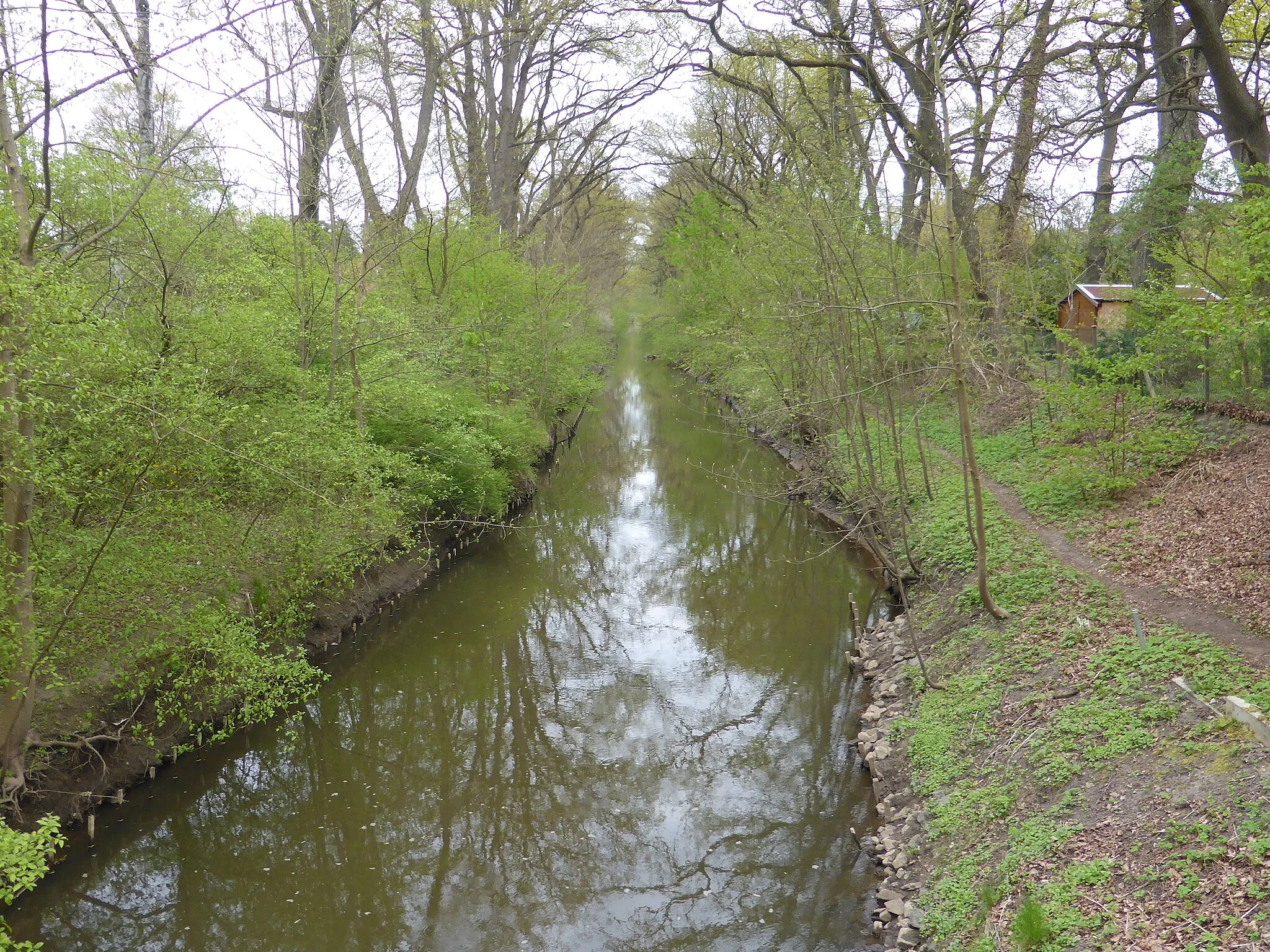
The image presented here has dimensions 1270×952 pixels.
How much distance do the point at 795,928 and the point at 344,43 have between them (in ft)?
43.2

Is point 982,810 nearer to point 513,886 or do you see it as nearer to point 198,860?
point 513,886

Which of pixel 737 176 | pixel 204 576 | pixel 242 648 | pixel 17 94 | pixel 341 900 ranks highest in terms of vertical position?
pixel 737 176

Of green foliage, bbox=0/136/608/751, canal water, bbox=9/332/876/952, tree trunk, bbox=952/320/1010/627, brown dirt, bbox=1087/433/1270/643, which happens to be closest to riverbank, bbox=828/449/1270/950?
tree trunk, bbox=952/320/1010/627

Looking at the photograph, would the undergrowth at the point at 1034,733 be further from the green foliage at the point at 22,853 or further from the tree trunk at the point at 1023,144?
the tree trunk at the point at 1023,144

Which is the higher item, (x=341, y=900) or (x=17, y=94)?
(x=17, y=94)

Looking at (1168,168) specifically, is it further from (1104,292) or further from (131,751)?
(131,751)

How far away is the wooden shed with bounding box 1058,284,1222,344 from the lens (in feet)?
52.2

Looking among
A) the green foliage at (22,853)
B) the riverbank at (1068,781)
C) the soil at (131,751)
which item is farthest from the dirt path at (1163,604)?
the soil at (131,751)

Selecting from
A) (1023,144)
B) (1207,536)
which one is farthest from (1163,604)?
(1023,144)

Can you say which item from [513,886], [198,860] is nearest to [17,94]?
[198,860]

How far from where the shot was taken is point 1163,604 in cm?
806

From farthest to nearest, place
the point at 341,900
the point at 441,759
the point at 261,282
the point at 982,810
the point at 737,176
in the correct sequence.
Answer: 1. the point at 737,176
2. the point at 261,282
3. the point at 441,759
4. the point at 341,900
5. the point at 982,810

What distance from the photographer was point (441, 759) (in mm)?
9469

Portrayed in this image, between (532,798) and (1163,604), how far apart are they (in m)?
6.48
